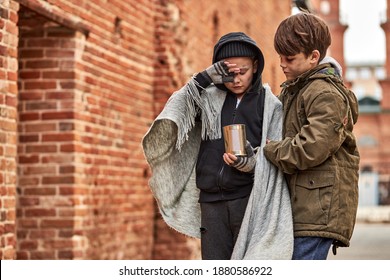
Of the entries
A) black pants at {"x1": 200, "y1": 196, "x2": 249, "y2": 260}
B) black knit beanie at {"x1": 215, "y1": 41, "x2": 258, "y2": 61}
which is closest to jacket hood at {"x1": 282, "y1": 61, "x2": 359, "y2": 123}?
black knit beanie at {"x1": 215, "y1": 41, "x2": 258, "y2": 61}

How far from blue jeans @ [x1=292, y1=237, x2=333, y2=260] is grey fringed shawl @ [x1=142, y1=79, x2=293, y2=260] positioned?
0.04 meters

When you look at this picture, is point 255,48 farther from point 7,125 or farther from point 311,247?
point 7,125

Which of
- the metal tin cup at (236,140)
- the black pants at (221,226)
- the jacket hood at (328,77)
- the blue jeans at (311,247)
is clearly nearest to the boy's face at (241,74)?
the jacket hood at (328,77)

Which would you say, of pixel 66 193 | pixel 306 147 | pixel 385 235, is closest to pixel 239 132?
pixel 306 147

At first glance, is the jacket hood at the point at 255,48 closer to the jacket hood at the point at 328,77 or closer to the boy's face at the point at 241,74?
the boy's face at the point at 241,74

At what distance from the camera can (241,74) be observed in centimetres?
406

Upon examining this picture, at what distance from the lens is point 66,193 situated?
721 cm

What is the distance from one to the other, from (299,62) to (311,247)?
0.80 m

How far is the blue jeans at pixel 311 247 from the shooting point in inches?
149

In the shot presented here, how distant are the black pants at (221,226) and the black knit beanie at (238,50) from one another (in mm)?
655

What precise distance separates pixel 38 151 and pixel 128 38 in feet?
5.97

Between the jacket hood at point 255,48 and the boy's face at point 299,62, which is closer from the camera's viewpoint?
the boy's face at point 299,62

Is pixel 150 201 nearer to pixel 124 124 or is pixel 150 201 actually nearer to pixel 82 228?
pixel 124 124

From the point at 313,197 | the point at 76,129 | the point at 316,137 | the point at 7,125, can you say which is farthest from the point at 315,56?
the point at 76,129
